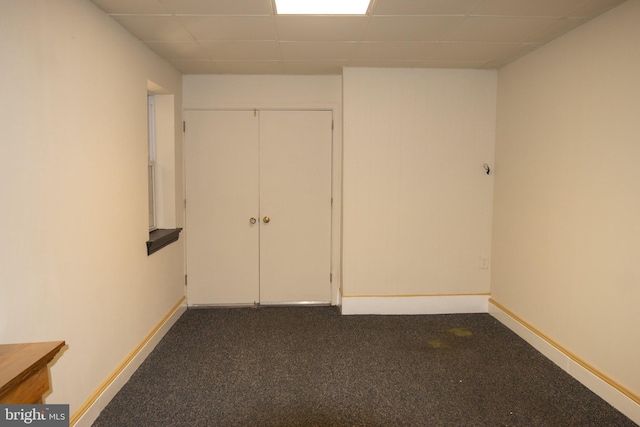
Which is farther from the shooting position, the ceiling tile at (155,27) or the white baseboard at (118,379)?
the ceiling tile at (155,27)

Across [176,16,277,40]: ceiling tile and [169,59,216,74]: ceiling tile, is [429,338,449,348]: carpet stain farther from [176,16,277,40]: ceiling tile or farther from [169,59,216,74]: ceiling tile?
[169,59,216,74]: ceiling tile

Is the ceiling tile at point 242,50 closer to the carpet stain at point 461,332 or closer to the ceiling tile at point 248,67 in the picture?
the ceiling tile at point 248,67

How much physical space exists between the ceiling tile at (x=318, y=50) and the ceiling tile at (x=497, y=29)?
0.77 meters

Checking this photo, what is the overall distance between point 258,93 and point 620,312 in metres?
3.40

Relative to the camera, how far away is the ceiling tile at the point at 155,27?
95.7 inches

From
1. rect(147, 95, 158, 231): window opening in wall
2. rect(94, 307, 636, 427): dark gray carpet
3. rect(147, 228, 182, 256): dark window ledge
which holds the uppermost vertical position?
rect(147, 95, 158, 231): window opening in wall

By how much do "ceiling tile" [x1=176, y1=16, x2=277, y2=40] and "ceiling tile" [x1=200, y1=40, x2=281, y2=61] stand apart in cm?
11

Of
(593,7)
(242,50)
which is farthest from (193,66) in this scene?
(593,7)

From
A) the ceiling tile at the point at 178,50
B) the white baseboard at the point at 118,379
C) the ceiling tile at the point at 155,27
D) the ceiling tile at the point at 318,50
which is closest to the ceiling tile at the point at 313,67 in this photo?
the ceiling tile at the point at 318,50

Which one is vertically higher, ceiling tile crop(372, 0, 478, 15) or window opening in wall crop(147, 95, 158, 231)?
ceiling tile crop(372, 0, 478, 15)

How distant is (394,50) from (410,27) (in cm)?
51

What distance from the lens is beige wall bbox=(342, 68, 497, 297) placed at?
3.69 metres

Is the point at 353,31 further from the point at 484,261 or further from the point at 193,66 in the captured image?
the point at 484,261

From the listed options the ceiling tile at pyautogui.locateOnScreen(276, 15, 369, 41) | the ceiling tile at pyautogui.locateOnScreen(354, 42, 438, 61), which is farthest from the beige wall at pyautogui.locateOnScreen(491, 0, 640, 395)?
the ceiling tile at pyautogui.locateOnScreen(276, 15, 369, 41)
